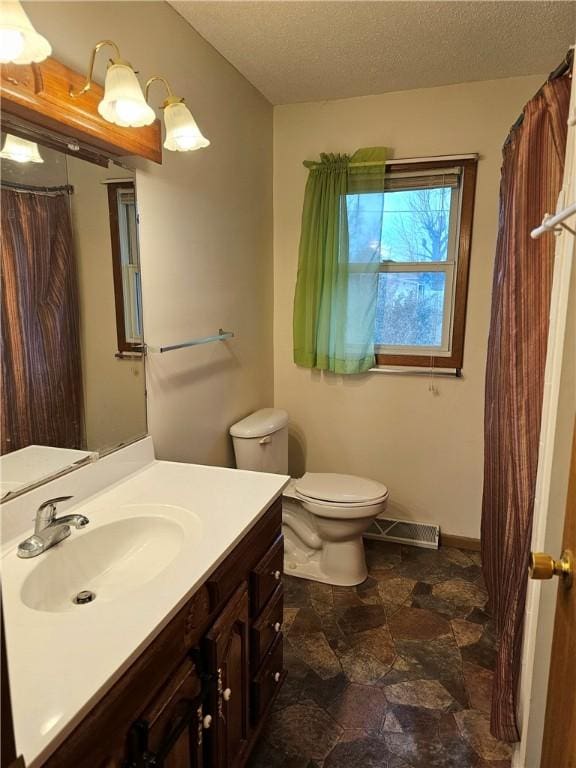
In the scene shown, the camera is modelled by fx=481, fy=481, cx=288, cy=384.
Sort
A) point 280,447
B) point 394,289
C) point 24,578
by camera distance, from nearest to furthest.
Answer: point 24,578, point 280,447, point 394,289

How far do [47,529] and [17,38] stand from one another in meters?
1.06

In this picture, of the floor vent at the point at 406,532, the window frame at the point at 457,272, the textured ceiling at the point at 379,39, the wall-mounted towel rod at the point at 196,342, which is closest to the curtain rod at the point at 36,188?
the wall-mounted towel rod at the point at 196,342

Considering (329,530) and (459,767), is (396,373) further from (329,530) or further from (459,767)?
(459,767)

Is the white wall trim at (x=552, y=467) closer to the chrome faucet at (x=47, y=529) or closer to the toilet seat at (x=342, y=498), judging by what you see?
the toilet seat at (x=342, y=498)

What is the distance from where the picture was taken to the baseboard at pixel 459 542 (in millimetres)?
2729

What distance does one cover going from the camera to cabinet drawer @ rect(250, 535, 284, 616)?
1.38m

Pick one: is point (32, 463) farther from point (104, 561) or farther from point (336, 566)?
point (336, 566)

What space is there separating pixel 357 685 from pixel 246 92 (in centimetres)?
263

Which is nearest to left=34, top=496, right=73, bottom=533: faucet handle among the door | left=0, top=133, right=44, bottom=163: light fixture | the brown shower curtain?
left=0, top=133, right=44, bottom=163: light fixture

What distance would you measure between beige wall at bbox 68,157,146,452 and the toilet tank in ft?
2.37

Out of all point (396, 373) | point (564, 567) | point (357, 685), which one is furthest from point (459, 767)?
point (396, 373)

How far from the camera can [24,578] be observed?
1.02 meters

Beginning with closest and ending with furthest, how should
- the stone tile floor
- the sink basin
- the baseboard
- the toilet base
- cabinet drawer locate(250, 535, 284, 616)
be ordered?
the sink basin < cabinet drawer locate(250, 535, 284, 616) < the stone tile floor < the toilet base < the baseboard

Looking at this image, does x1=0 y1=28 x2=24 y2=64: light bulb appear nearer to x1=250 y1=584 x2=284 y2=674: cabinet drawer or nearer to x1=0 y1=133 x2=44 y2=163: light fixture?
x1=0 y1=133 x2=44 y2=163: light fixture
